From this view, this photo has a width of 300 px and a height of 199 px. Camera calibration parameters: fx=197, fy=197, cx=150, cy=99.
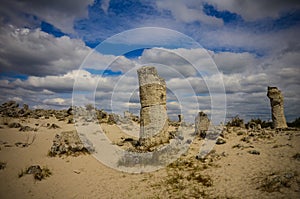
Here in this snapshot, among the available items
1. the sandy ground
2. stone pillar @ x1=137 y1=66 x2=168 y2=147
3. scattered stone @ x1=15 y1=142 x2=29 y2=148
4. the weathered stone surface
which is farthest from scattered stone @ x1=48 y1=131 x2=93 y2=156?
the weathered stone surface

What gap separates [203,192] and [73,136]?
375 inches

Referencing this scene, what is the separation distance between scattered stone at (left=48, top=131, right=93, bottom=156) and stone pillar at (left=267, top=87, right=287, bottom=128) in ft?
51.3

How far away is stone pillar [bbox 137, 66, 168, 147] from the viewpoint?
1216 cm

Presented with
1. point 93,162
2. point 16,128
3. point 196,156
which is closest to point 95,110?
point 16,128

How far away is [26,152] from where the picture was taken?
11914 mm

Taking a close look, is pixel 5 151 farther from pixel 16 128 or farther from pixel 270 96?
pixel 270 96

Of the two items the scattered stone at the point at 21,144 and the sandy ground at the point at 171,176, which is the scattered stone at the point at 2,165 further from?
the scattered stone at the point at 21,144

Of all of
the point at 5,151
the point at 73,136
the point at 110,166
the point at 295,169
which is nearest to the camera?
the point at 295,169

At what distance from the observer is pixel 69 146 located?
1213 cm

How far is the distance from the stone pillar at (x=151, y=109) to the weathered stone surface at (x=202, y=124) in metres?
3.99

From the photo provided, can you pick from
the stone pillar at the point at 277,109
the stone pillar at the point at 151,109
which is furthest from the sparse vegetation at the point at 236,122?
the stone pillar at the point at 151,109

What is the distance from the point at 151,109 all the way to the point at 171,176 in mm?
4698

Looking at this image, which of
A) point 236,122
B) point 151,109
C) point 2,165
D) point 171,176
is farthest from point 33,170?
point 236,122

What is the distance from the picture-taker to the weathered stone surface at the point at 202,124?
50.3 ft
